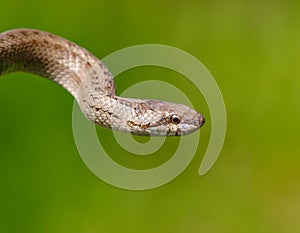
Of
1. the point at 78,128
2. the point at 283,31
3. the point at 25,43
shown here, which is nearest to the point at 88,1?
the point at 283,31

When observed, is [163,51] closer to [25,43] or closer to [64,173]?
[64,173]

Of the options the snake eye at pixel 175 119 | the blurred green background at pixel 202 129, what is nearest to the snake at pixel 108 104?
the snake eye at pixel 175 119

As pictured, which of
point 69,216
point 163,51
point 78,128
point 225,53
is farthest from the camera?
point 225,53

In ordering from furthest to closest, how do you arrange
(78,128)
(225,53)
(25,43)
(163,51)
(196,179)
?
(225,53)
(163,51)
(196,179)
(78,128)
(25,43)

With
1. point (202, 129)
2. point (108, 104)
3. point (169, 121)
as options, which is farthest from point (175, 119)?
point (202, 129)

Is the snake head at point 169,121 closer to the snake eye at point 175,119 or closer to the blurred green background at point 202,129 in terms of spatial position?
the snake eye at point 175,119

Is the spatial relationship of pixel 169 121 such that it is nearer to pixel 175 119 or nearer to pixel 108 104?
pixel 175 119

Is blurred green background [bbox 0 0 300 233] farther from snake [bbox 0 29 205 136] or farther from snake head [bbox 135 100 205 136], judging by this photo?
snake head [bbox 135 100 205 136]
